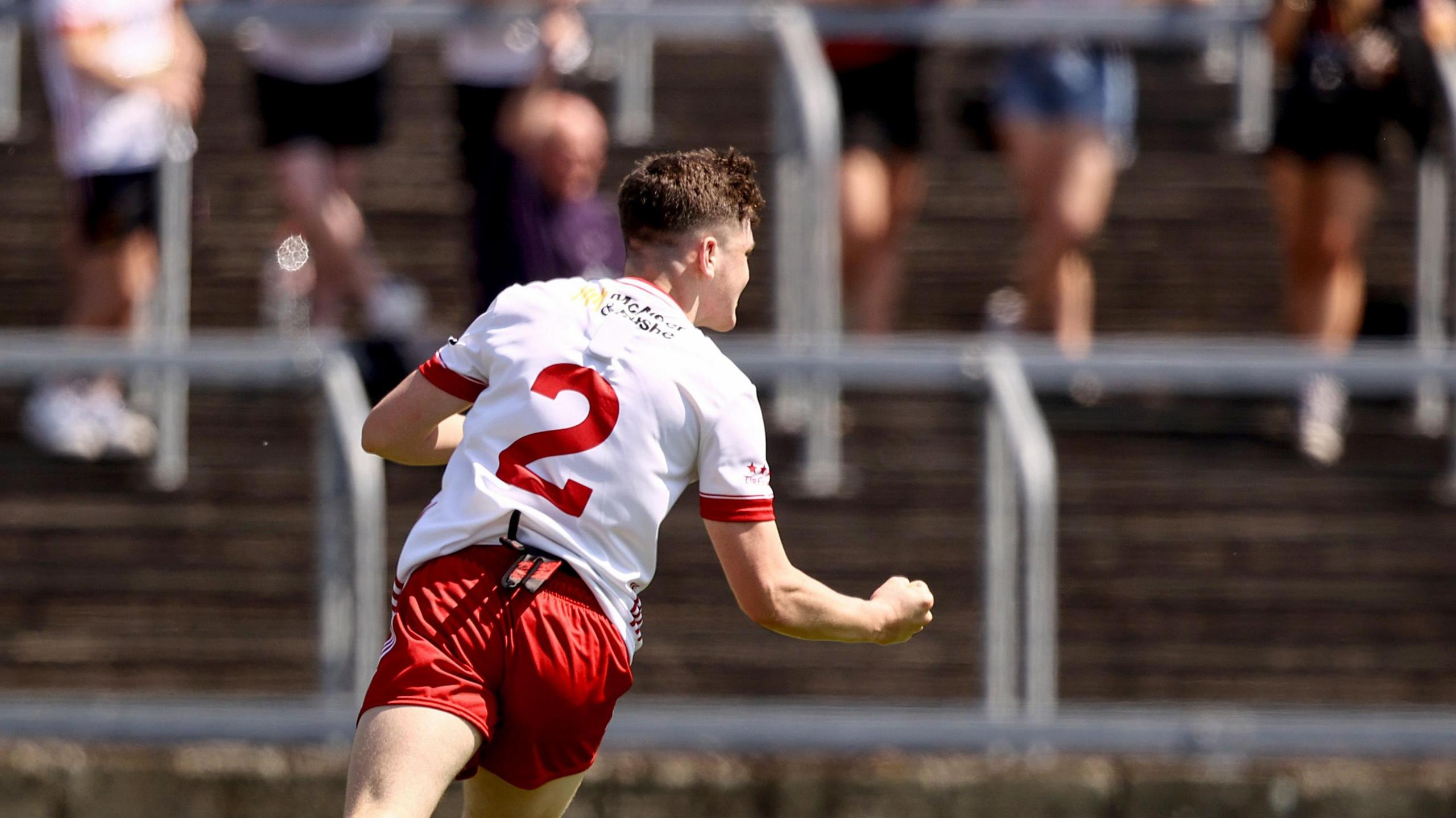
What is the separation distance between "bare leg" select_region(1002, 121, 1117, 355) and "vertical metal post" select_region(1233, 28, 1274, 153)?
1773 millimetres

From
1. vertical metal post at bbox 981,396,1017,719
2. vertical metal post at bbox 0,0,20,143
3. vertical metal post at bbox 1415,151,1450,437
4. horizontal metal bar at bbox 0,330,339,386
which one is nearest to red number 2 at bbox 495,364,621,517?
horizontal metal bar at bbox 0,330,339,386

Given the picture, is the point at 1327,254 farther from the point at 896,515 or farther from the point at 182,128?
the point at 182,128

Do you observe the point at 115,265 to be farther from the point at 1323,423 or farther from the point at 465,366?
the point at 1323,423

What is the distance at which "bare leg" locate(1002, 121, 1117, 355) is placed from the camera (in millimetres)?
7551

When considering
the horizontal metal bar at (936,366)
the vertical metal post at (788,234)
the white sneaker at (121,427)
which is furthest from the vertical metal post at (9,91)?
the vertical metal post at (788,234)

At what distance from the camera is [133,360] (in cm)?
611

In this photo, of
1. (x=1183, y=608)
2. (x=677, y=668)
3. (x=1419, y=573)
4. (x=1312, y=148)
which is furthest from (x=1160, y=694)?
(x=1312, y=148)

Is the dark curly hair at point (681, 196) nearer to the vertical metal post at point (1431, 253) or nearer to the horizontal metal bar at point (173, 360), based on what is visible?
the horizontal metal bar at point (173, 360)

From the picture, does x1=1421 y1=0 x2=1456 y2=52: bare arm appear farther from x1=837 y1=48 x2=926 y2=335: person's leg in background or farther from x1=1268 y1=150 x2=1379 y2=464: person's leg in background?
x1=837 y1=48 x2=926 y2=335: person's leg in background

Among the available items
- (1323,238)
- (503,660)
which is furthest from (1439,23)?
(503,660)

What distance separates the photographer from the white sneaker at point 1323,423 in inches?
255

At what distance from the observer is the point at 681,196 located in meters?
Answer: 3.97

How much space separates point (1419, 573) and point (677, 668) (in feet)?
A: 7.35

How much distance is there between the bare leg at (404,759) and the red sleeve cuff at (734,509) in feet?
1.85
